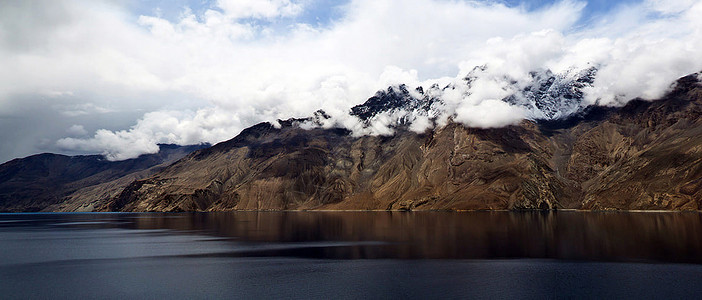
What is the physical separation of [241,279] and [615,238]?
67095 mm

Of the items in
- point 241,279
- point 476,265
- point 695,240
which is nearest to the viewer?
point 241,279

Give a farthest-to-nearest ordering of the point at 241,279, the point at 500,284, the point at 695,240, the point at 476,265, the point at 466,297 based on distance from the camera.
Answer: the point at 695,240, the point at 476,265, the point at 241,279, the point at 500,284, the point at 466,297

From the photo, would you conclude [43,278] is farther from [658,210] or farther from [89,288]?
[658,210]

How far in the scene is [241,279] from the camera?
48.5 metres

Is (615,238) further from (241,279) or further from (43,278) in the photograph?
(43,278)

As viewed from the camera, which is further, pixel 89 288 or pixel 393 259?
pixel 393 259

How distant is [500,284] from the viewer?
4366cm

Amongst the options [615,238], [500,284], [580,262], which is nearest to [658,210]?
[615,238]

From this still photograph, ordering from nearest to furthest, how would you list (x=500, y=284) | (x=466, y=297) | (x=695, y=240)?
(x=466, y=297)
(x=500, y=284)
(x=695, y=240)

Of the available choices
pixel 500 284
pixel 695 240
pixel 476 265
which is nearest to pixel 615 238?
pixel 695 240

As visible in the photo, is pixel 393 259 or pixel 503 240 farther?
pixel 503 240

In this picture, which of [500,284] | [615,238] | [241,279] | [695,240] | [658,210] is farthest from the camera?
[658,210]

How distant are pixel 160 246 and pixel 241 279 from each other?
42595 millimetres

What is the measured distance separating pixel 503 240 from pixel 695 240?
29380 mm
